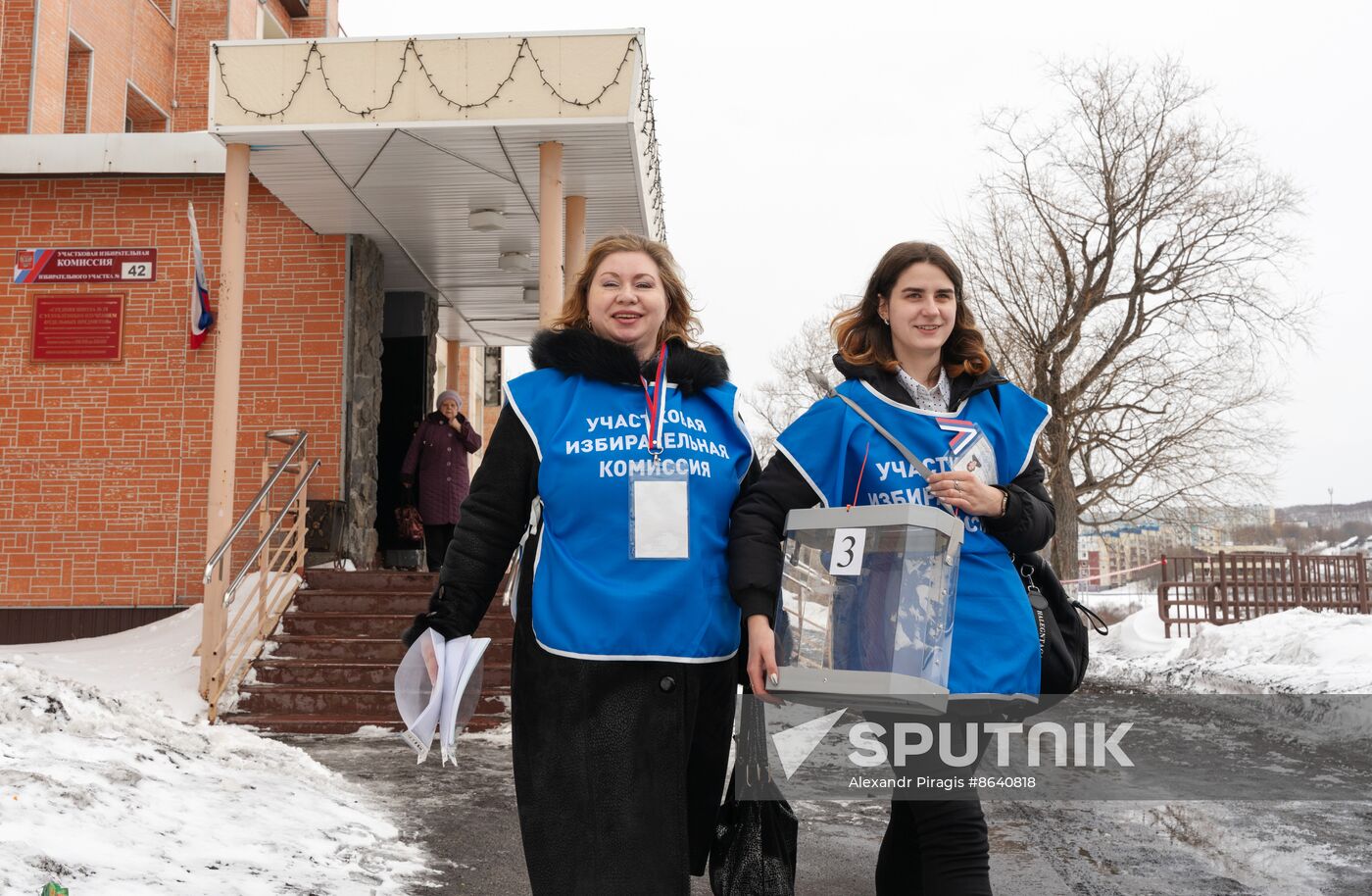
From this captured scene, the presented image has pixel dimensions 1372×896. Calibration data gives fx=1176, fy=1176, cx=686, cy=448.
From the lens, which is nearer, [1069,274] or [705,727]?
[705,727]

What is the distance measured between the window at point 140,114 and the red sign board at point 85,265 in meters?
11.0

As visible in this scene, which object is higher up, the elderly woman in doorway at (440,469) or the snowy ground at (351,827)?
the elderly woman in doorway at (440,469)

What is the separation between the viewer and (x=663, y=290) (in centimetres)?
287

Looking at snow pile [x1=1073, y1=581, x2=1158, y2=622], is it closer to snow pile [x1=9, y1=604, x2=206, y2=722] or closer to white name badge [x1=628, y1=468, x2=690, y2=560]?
snow pile [x1=9, y1=604, x2=206, y2=722]

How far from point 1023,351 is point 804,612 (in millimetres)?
20657

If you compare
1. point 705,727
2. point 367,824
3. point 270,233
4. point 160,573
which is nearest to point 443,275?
point 270,233

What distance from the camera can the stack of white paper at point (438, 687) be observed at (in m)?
2.61

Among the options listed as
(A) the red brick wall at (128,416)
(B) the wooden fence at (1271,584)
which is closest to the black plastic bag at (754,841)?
(A) the red brick wall at (128,416)

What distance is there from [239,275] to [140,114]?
1561 cm

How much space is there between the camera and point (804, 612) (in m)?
2.52

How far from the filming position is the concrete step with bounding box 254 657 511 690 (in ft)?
28.0

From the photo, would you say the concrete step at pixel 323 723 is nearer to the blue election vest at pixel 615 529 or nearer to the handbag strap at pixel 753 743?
the handbag strap at pixel 753 743

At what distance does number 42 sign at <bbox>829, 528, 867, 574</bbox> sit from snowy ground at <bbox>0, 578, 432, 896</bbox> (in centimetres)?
217

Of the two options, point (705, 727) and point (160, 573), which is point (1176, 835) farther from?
point (160, 573)
